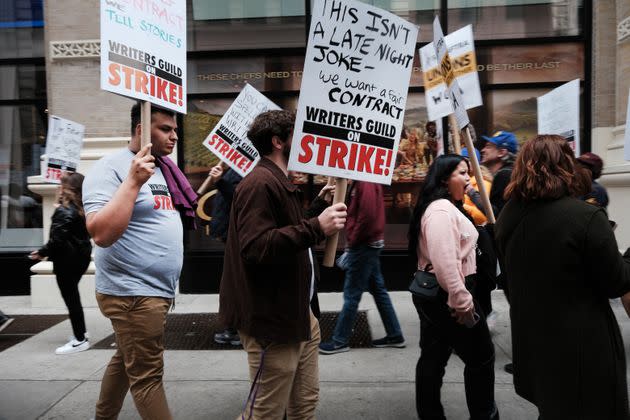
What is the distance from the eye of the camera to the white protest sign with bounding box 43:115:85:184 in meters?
6.30

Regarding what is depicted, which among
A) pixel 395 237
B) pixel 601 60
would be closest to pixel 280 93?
pixel 395 237

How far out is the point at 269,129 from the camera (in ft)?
8.79

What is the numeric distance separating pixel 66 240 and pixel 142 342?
2879mm

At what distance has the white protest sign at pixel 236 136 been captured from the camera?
502 centimetres

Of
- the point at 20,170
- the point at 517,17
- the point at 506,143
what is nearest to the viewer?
the point at 506,143

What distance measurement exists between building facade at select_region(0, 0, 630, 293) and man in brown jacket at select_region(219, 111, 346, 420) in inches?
203

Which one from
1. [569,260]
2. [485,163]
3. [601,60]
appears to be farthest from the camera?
[601,60]

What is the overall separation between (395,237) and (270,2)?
13.2 feet

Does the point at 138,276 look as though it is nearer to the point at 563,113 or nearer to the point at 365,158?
the point at 365,158

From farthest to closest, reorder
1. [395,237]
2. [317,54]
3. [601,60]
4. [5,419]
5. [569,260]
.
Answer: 1. [395,237]
2. [601,60]
3. [5,419]
4. [317,54]
5. [569,260]

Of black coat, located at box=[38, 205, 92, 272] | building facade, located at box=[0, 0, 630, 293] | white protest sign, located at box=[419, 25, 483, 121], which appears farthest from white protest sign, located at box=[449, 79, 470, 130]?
building facade, located at box=[0, 0, 630, 293]

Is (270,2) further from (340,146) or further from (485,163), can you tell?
(340,146)

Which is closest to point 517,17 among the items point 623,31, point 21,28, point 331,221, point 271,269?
point 623,31

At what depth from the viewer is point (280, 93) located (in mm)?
8016
